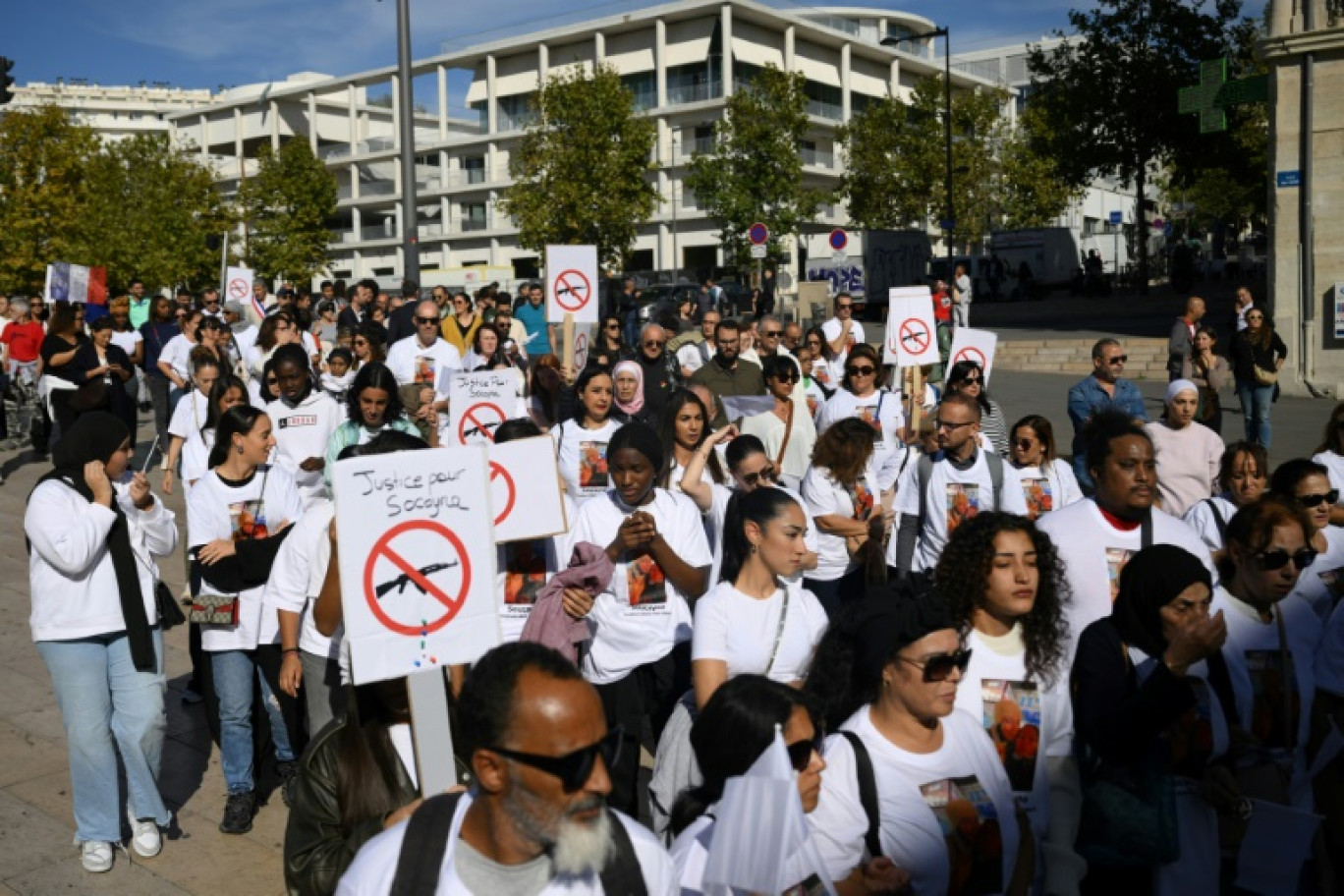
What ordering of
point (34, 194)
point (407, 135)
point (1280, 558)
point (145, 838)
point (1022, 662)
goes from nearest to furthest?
1. point (1022, 662)
2. point (1280, 558)
3. point (145, 838)
4. point (407, 135)
5. point (34, 194)

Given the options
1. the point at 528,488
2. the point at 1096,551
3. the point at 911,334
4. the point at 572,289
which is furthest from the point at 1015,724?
the point at 572,289

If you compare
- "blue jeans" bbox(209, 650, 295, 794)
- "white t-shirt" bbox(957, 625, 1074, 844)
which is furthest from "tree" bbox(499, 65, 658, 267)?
"white t-shirt" bbox(957, 625, 1074, 844)

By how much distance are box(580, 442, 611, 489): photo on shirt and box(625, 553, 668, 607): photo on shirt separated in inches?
63.9

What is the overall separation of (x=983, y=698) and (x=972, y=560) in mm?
451

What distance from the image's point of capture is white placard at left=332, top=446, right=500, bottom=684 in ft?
11.3

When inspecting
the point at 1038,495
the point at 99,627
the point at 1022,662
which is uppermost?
the point at 1038,495

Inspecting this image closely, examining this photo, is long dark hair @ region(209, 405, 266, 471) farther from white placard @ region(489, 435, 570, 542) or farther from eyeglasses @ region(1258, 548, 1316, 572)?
eyeglasses @ region(1258, 548, 1316, 572)

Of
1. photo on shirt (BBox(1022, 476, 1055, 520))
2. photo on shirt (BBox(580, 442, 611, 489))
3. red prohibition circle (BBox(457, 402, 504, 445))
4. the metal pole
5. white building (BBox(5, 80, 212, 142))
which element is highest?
white building (BBox(5, 80, 212, 142))

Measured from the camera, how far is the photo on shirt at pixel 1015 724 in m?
3.96

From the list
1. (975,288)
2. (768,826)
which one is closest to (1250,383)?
(768,826)

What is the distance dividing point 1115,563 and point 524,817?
3227 mm

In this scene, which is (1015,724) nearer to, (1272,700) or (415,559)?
(1272,700)

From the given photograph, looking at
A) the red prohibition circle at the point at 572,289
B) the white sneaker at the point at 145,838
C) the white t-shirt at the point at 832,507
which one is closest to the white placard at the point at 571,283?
the red prohibition circle at the point at 572,289

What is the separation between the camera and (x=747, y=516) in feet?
15.5
